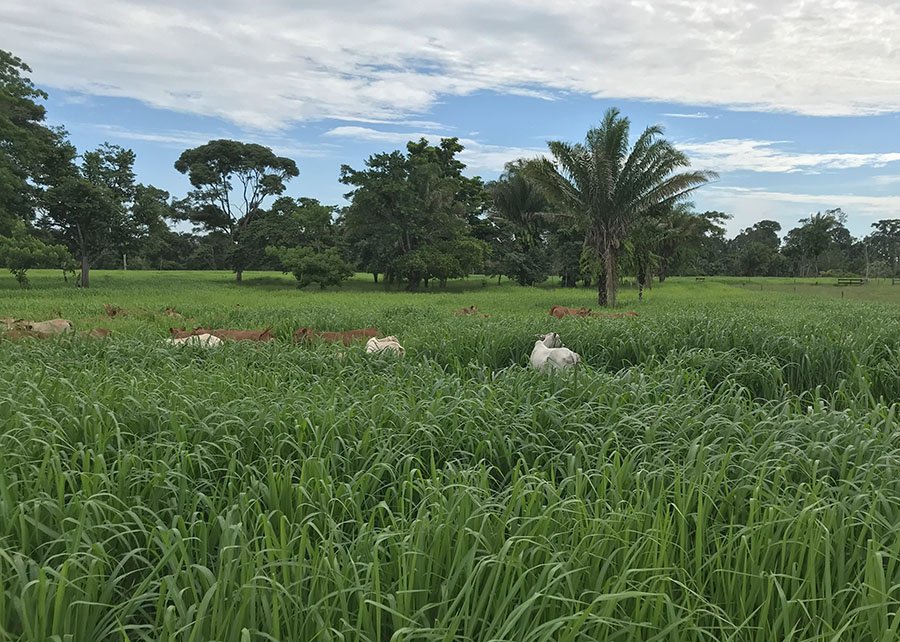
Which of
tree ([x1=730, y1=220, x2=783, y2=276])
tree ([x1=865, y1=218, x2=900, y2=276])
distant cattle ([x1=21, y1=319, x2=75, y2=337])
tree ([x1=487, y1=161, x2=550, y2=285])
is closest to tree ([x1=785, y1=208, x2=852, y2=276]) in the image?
tree ([x1=730, y1=220, x2=783, y2=276])

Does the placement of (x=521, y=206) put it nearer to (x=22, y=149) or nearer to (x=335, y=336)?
(x=22, y=149)

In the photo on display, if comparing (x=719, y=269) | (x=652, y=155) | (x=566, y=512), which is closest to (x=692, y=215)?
(x=652, y=155)

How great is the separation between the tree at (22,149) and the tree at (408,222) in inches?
524

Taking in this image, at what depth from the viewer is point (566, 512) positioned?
2.60m

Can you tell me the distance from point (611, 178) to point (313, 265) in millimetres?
15921

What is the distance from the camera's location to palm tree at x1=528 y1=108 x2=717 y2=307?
1912cm

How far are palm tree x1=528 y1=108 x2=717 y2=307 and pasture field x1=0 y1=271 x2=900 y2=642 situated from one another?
15.2m

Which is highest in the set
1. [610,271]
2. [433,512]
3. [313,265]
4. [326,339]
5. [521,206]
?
[521,206]

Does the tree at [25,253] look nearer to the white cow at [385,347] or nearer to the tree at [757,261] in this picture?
the white cow at [385,347]

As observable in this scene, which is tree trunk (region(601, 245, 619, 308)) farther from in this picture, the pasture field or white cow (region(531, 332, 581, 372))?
the pasture field

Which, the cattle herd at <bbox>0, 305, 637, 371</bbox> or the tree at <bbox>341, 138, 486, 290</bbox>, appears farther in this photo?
the tree at <bbox>341, 138, 486, 290</bbox>

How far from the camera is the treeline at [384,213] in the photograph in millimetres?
19672

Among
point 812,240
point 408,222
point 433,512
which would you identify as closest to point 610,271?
point 408,222

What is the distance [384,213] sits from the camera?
3073 centimetres
